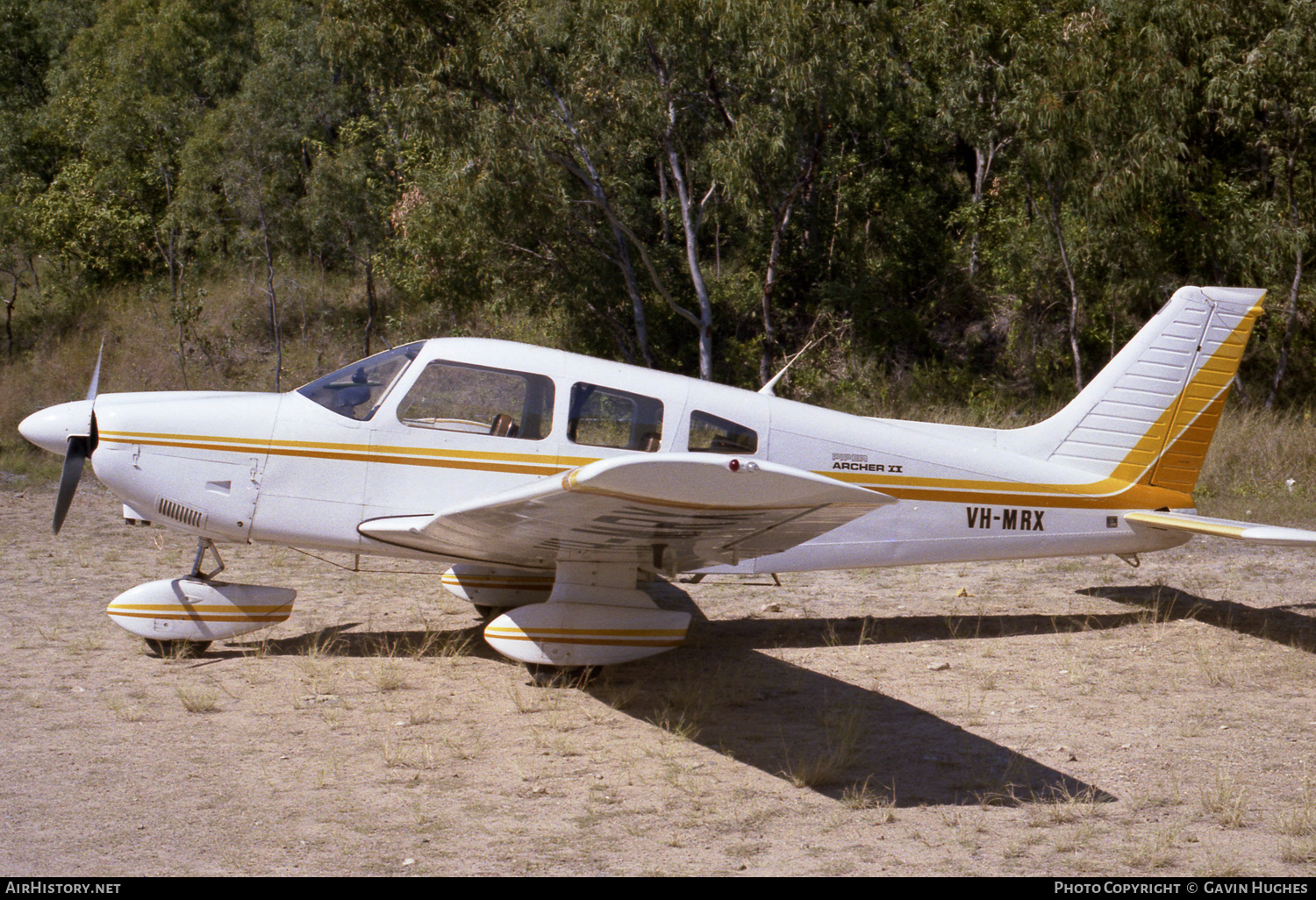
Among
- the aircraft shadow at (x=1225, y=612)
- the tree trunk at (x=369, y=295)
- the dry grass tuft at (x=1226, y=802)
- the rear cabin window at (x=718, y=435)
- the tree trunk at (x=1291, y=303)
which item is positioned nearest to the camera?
the dry grass tuft at (x=1226, y=802)

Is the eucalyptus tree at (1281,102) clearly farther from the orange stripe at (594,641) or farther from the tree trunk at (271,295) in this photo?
the tree trunk at (271,295)

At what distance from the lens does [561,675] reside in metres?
6.26

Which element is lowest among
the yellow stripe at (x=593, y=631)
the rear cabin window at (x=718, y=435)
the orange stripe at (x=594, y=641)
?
the orange stripe at (x=594, y=641)

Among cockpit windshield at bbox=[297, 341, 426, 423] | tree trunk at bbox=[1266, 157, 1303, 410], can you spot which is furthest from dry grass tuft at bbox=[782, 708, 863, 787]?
tree trunk at bbox=[1266, 157, 1303, 410]

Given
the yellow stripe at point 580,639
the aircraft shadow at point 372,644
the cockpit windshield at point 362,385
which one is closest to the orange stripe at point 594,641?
the yellow stripe at point 580,639

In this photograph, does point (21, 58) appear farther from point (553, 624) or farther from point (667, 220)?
point (553, 624)

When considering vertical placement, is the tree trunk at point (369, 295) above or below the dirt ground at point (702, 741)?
above

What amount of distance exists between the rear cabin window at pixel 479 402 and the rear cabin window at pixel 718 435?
928 millimetres

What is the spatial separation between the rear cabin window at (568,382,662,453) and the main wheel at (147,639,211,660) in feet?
9.64

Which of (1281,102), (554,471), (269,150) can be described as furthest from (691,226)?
(554,471)

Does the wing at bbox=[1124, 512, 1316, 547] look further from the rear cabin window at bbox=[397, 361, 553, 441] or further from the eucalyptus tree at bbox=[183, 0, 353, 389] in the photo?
the eucalyptus tree at bbox=[183, 0, 353, 389]

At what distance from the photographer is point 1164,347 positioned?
7379mm

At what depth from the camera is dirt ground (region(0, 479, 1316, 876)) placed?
13.4 feet

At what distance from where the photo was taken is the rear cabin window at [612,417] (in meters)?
6.34
